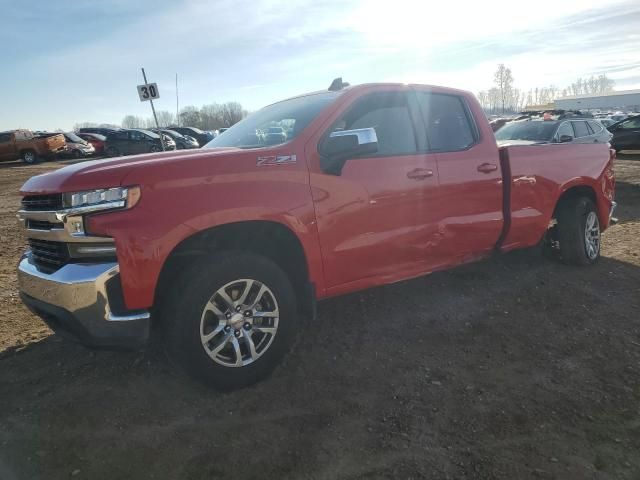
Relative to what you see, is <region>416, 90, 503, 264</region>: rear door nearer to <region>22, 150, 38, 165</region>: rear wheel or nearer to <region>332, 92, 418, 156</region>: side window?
<region>332, 92, 418, 156</region>: side window

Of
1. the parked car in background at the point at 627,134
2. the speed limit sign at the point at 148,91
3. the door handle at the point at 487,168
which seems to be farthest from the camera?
the parked car in background at the point at 627,134

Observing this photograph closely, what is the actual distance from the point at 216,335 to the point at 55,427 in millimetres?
1057

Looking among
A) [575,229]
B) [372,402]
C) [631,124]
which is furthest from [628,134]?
[372,402]

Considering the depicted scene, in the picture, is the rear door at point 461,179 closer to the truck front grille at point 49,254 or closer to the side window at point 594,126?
the truck front grille at point 49,254

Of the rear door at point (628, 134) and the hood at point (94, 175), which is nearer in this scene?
the hood at point (94, 175)

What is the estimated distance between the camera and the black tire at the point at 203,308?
286cm

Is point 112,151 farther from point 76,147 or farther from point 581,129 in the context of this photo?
point 581,129

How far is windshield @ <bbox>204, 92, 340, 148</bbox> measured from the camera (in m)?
3.59

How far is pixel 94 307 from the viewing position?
2664 mm

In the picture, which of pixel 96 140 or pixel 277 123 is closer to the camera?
pixel 277 123

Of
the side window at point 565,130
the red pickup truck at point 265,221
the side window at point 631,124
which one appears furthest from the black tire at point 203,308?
the side window at point 631,124

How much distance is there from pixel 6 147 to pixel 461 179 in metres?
26.8

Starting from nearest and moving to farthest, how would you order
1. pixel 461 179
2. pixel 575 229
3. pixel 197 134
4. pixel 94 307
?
pixel 94 307 < pixel 461 179 < pixel 575 229 < pixel 197 134

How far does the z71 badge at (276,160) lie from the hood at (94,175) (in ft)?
0.80
